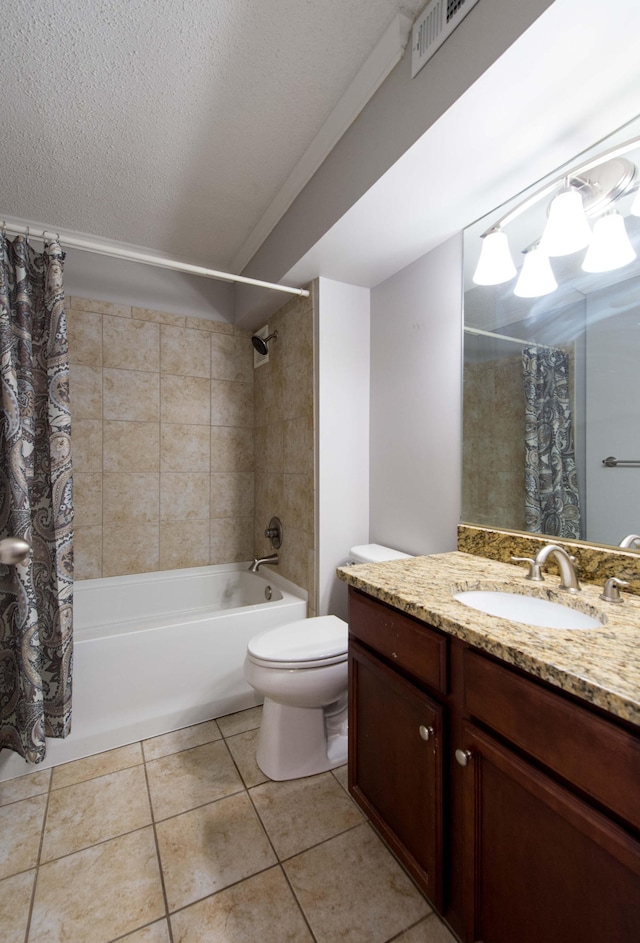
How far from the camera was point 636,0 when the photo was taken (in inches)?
30.7

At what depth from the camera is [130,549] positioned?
2414 mm

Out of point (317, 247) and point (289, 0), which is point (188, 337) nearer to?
point (317, 247)

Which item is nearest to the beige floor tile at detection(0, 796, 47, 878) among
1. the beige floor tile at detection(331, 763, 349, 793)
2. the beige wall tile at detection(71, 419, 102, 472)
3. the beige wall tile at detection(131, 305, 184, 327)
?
the beige floor tile at detection(331, 763, 349, 793)

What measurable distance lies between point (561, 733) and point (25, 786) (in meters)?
1.81

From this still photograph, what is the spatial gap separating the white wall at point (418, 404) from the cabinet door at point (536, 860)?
0.92m

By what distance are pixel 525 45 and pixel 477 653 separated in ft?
4.17

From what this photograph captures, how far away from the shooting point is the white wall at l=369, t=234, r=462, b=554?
1.64 m

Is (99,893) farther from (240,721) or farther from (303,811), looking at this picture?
(240,721)

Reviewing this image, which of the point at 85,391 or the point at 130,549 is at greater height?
the point at 85,391

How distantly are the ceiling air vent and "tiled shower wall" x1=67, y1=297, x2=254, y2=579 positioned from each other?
186 cm

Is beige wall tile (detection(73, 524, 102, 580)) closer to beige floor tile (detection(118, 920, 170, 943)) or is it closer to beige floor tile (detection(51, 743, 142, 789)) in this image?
beige floor tile (detection(51, 743, 142, 789))

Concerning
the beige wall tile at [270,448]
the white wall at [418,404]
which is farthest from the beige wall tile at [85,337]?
the white wall at [418,404]

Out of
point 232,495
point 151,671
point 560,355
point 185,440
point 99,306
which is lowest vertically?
point 151,671

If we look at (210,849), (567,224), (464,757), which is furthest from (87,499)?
(567,224)
